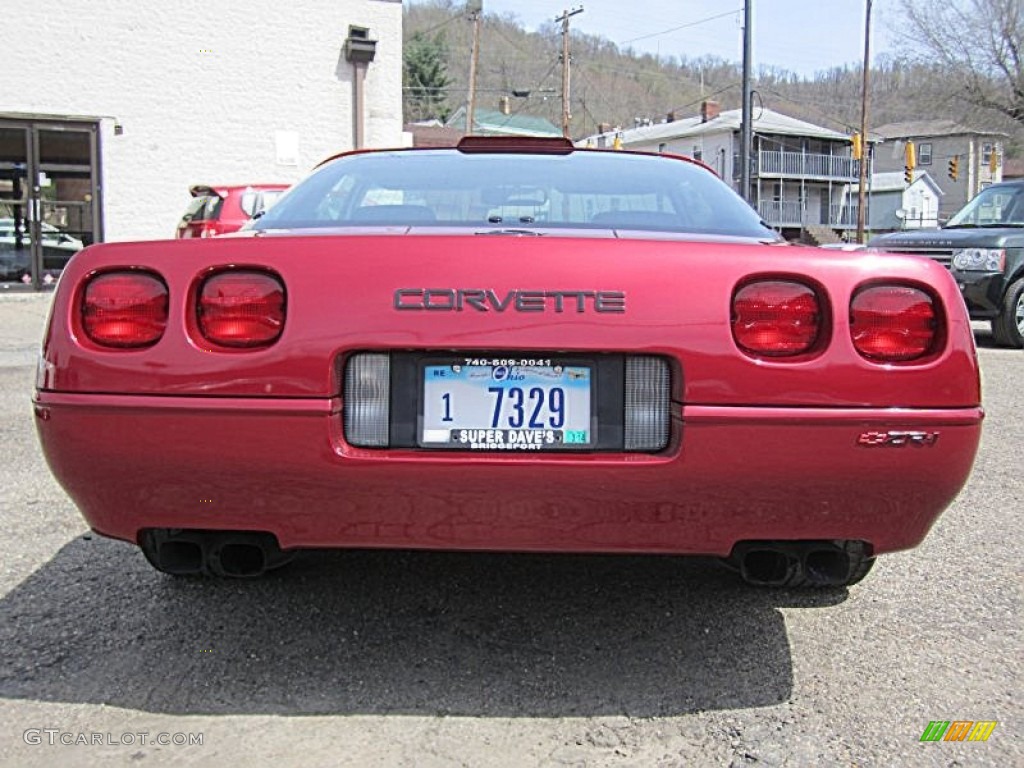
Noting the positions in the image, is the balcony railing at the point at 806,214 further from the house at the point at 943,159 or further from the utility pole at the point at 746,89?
the utility pole at the point at 746,89

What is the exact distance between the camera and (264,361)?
199 cm

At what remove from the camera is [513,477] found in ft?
6.59

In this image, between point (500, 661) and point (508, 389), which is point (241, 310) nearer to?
point (508, 389)

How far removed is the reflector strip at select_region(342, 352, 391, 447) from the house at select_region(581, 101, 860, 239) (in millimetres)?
58893

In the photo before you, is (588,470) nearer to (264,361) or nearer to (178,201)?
(264,361)

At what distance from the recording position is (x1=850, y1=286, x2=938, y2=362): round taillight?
205 cm

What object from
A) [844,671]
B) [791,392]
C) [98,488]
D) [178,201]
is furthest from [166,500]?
[178,201]

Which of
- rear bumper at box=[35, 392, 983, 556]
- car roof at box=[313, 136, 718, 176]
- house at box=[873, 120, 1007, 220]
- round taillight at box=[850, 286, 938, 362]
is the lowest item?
rear bumper at box=[35, 392, 983, 556]

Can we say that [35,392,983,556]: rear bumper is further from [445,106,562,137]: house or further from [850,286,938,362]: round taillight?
Answer: [445,106,562,137]: house

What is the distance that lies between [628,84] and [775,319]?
6107cm

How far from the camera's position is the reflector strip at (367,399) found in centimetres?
203

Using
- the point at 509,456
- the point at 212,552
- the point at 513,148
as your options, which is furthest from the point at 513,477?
the point at 513,148

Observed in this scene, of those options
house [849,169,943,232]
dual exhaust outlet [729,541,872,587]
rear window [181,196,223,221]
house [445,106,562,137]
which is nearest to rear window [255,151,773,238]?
dual exhaust outlet [729,541,872,587]

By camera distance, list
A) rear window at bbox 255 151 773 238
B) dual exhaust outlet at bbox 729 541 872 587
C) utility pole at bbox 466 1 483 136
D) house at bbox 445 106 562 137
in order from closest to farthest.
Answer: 1. dual exhaust outlet at bbox 729 541 872 587
2. rear window at bbox 255 151 773 238
3. utility pole at bbox 466 1 483 136
4. house at bbox 445 106 562 137
